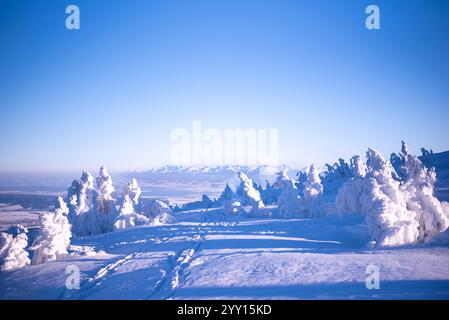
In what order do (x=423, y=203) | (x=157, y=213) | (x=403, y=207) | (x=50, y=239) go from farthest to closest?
(x=157, y=213) < (x=423, y=203) < (x=403, y=207) < (x=50, y=239)

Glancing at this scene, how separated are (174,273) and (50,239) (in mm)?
11110

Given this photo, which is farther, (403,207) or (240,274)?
(403,207)

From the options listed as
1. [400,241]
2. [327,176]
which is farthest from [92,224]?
[327,176]

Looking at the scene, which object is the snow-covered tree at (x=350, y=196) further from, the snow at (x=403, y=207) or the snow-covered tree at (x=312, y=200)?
the snow-covered tree at (x=312, y=200)

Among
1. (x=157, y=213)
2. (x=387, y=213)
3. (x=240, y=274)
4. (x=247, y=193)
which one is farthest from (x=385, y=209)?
(x=247, y=193)

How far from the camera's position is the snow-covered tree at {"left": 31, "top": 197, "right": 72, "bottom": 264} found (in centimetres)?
1841

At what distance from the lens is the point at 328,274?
1209cm

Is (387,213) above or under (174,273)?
above

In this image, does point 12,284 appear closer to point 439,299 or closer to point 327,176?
point 439,299

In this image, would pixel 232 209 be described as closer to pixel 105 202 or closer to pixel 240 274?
pixel 105 202

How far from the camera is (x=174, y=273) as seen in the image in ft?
44.3

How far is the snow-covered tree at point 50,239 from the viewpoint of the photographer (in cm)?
1841

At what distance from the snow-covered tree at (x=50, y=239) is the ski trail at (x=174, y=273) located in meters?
8.48
